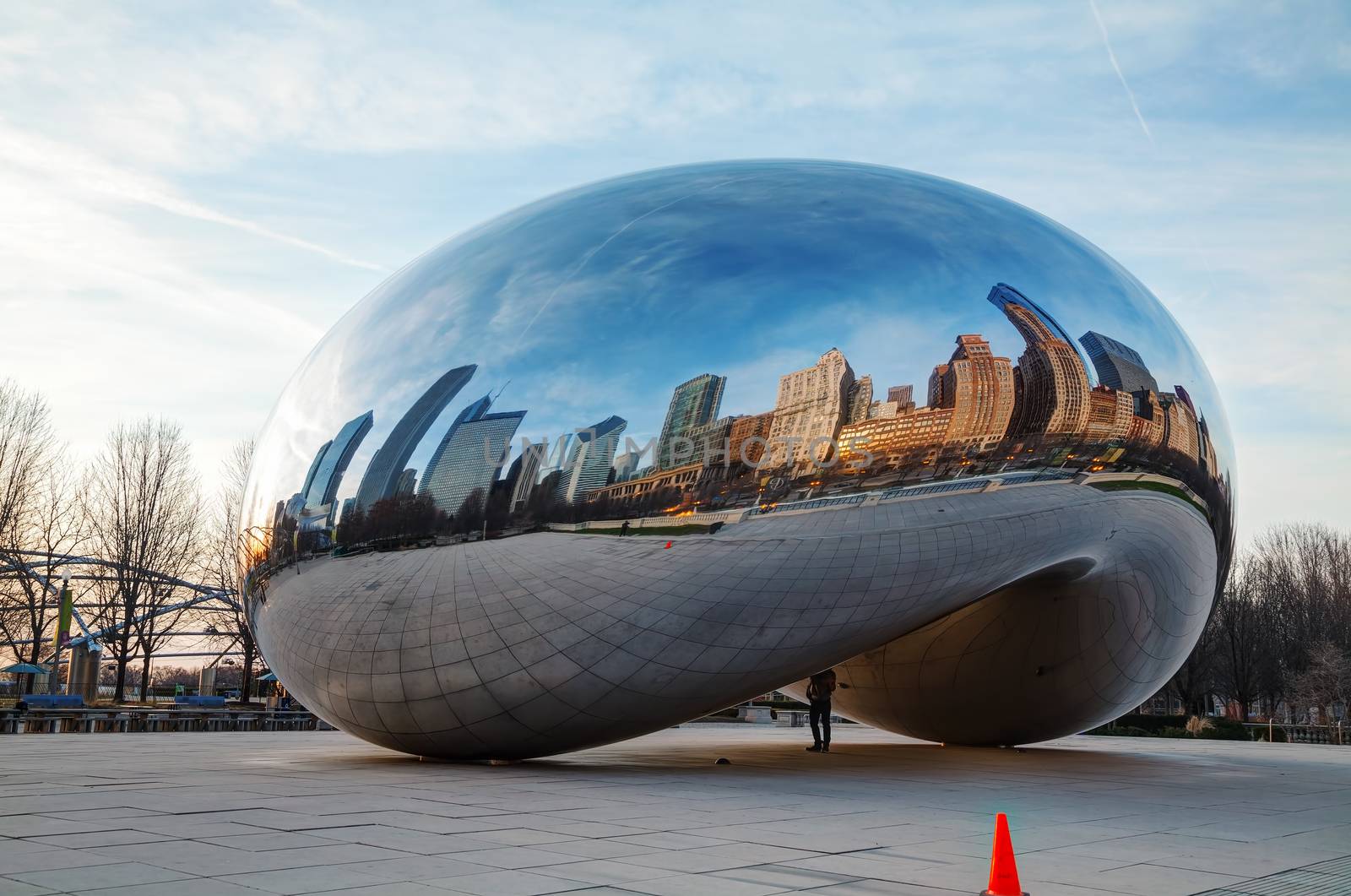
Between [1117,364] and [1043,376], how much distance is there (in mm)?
1092

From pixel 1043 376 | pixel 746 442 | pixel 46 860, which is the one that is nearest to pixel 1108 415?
pixel 1043 376

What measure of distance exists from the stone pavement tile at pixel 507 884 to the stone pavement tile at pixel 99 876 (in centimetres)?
118

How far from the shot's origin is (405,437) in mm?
9641

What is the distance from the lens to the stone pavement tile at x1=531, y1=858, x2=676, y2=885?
532 centimetres

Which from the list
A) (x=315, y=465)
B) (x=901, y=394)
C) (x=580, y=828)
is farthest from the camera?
(x=315, y=465)

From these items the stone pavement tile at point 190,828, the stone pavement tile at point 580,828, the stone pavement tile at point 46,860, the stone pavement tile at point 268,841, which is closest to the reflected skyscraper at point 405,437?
the stone pavement tile at point 190,828

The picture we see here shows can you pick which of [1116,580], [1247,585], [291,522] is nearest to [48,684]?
[291,522]

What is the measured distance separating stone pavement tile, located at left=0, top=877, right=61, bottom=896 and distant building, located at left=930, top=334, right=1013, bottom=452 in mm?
7207

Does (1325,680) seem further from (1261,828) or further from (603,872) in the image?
(603,872)

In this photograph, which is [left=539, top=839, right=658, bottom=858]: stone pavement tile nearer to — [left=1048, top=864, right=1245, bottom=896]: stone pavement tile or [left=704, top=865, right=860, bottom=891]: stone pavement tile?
[left=704, top=865, right=860, bottom=891]: stone pavement tile

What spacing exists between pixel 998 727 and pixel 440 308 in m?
9.36

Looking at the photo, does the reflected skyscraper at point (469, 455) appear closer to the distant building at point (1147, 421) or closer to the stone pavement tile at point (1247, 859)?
the stone pavement tile at point (1247, 859)

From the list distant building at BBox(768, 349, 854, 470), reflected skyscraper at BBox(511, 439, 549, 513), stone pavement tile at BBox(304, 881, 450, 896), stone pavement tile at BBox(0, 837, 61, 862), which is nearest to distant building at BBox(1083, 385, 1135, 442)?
distant building at BBox(768, 349, 854, 470)

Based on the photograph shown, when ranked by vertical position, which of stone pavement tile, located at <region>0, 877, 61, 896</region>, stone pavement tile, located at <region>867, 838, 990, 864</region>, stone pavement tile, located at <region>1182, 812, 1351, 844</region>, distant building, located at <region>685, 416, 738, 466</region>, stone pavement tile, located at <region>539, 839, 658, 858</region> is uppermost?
distant building, located at <region>685, 416, 738, 466</region>
